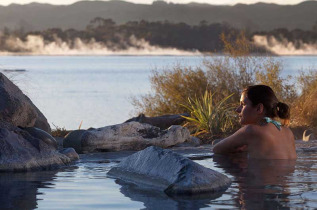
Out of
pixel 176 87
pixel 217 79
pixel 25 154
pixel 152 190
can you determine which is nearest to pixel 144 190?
pixel 152 190

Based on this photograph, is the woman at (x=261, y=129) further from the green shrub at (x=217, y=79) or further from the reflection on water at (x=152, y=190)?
the green shrub at (x=217, y=79)

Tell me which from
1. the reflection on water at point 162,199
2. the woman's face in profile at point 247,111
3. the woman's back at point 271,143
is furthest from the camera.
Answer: the woman's back at point 271,143

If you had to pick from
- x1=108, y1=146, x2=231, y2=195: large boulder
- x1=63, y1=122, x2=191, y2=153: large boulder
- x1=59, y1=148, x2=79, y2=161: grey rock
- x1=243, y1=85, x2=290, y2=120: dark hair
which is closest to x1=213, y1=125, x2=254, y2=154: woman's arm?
x1=243, y1=85, x2=290, y2=120: dark hair

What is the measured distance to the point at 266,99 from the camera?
9.55m

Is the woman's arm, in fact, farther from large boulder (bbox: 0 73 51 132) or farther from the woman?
large boulder (bbox: 0 73 51 132)

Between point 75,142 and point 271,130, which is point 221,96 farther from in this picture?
point 271,130

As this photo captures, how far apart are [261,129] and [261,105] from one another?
1.36ft

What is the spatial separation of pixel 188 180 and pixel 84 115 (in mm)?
30319

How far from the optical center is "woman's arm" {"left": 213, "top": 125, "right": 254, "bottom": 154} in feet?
32.6

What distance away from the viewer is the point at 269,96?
9.55 meters

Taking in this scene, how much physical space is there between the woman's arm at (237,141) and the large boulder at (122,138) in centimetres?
302

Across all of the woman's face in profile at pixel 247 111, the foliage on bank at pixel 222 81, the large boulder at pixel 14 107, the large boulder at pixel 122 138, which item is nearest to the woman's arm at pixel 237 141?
the woman's face in profile at pixel 247 111

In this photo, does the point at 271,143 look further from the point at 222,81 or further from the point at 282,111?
the point at 222,81

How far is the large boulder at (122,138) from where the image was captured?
13180 mm
